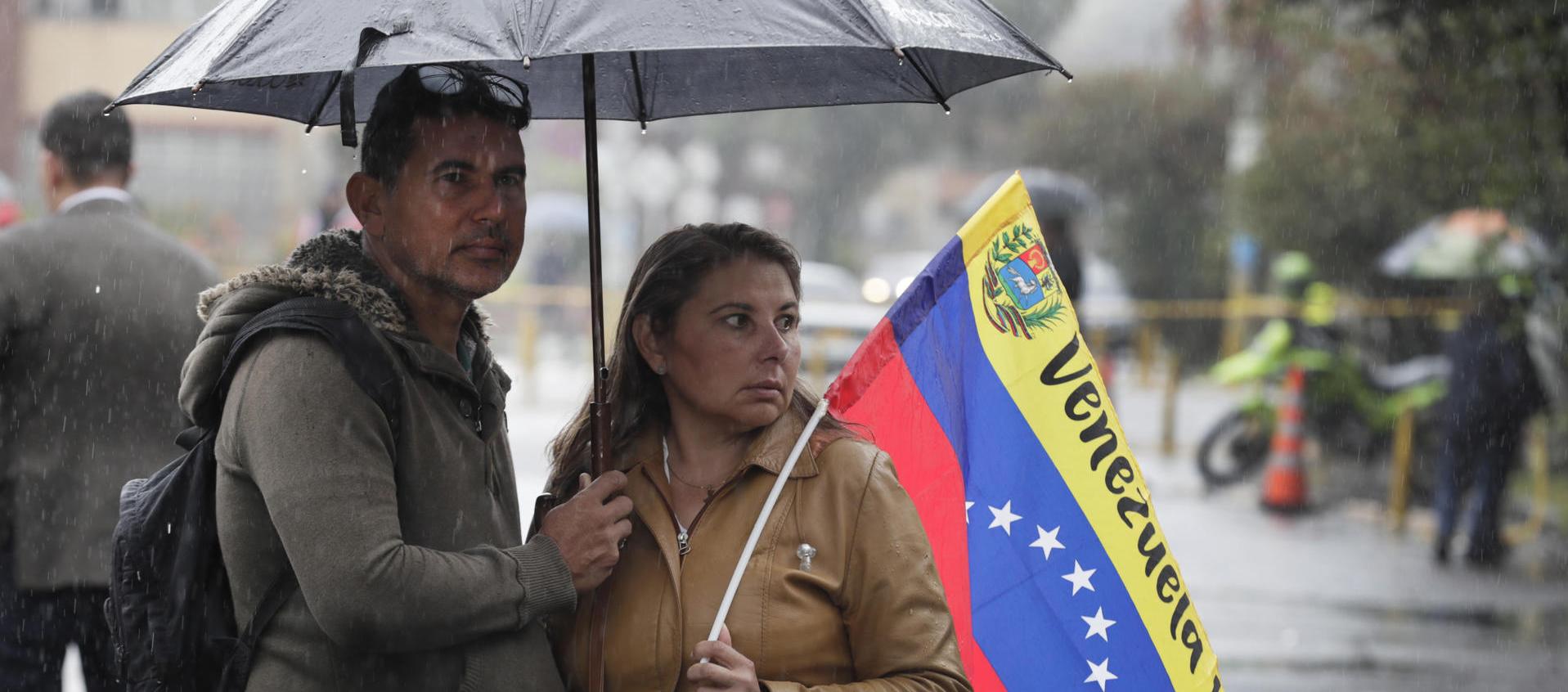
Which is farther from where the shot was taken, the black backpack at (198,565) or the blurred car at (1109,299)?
the blurred car at (1109,299)

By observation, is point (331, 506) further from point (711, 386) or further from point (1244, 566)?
point (1244, 566)

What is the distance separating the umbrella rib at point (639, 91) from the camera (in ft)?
11.5

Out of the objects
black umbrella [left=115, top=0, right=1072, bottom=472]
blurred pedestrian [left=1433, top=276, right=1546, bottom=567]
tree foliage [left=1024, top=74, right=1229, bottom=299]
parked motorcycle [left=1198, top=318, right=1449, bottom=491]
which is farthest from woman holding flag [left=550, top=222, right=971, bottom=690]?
tree foliage [left=1024, top=74, right=1229, bottom=299]

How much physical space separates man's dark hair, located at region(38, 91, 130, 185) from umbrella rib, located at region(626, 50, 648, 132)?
6.34 ft

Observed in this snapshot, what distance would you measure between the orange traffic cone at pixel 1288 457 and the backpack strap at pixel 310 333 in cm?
1041

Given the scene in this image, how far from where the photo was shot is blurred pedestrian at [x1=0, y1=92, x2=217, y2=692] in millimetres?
4215

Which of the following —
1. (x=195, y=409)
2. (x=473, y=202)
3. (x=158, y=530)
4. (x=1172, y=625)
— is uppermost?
(x=473, y=202)

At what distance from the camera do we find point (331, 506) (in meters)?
2.35

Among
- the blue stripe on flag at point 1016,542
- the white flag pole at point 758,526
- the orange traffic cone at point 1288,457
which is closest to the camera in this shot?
the white flag pole at point 758,526

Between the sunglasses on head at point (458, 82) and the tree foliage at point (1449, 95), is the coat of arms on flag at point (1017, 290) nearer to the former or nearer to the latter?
the sunglasses on head at point (458, 82)

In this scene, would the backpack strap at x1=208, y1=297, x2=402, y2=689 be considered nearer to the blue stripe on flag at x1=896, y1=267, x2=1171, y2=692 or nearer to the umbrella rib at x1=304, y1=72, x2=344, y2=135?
the umbrella rib at x1=304, y1=72, x2=344, y2=135

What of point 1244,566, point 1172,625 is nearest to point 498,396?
point 1172,625

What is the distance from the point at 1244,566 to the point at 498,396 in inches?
319

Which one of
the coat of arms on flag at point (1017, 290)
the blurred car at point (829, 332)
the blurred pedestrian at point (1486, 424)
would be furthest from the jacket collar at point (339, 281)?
the blurred car at point (829, 332)
